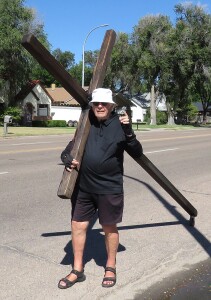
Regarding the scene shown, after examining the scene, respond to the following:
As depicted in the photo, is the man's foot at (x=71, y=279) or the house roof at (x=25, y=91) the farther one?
the house roof at (x=25, y=91)

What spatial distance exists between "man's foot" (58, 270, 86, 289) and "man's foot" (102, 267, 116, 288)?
22cm

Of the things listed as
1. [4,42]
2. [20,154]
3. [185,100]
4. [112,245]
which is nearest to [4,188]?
[112,245]

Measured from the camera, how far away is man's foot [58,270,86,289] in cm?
382

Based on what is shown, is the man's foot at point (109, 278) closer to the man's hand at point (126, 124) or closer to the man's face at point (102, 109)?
the man's hand at point (126, 124)

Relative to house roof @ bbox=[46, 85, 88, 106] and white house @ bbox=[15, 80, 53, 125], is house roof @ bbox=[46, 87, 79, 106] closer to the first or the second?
house roof @ bbox=[46, 85, 88, 106]

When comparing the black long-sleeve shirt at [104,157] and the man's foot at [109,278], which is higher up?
the black long-sleeve shirt at [104,157]

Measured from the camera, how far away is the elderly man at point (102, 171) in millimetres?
3721

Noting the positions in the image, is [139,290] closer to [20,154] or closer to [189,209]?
[189,209]

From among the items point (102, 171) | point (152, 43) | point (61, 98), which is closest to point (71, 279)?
point (102, 171)

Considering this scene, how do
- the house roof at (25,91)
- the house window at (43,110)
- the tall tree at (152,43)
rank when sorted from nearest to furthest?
the house roof at (25,91) → the tall tree at (152,43) → the house window at (43,110)

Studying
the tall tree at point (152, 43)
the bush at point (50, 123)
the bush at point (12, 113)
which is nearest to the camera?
the bush at point (12, 113)

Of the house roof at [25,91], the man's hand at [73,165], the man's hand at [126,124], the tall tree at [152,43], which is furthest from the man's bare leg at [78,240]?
the tall tree at [152,43]

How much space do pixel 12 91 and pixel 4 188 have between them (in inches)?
1370

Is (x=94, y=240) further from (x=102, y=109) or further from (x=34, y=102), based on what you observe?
(x=34, y=102)
